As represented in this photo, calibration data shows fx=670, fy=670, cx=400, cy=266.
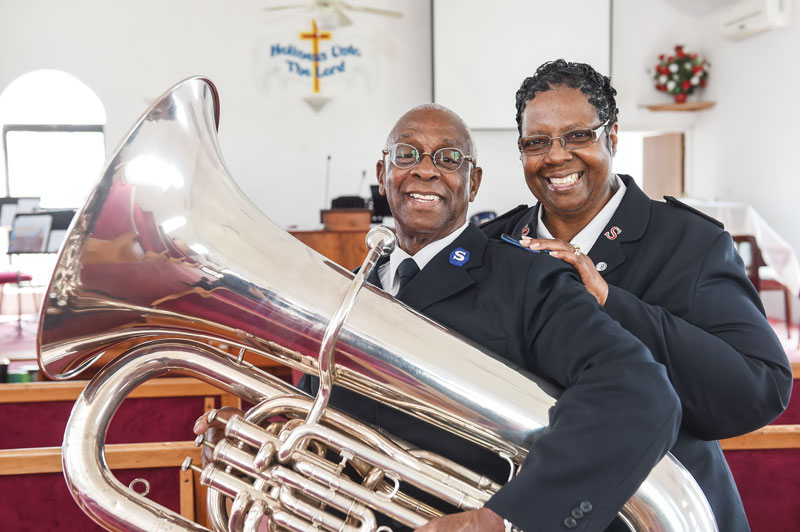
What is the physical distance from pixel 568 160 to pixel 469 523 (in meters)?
0.77

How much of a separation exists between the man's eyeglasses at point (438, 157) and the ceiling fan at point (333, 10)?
24.4ft

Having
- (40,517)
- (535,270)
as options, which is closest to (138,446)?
(40,517)

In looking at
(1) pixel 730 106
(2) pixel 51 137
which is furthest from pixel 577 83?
(2) pixel 51 137

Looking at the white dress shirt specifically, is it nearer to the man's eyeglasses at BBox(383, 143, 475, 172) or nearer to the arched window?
the man's eyeglasses at BBox(383, 143, 475, 172)

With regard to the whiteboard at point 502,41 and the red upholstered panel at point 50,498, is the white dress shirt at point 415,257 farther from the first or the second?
the whiteboard at point 502,41

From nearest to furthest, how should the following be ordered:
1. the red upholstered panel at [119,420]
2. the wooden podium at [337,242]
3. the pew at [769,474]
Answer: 1. the pew at [769,474]
2. the red upholstered panel at [119,420]
3. the wooden podium at [337,242]

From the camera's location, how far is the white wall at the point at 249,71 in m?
7.96

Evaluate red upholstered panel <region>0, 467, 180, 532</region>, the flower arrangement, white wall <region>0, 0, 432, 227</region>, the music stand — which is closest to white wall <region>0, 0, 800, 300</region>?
white wall <region>0, 0, 432, 227</region>

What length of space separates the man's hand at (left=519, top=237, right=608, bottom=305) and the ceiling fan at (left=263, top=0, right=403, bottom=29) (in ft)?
25.1

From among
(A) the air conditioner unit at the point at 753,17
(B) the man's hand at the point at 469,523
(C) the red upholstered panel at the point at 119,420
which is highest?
(A) the air conditioner unit at the point at 753,17

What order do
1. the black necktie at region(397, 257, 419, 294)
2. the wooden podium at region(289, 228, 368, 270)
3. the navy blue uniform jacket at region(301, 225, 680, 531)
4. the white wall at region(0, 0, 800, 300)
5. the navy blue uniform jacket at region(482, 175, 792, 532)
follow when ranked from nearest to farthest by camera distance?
the navy blue uniform jacket at region(301, 225, 680, 531) → the navy blue uniform jacket at region(482, 175, 792, 532) → the black necktie at region(397, 257, 419, 294) → the wooden podium at region(289, 228, 368, 270) → the white wall at region(0, 0, 800, 300)

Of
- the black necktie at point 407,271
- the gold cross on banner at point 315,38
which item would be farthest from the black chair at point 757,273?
the black necktie at point 407,271

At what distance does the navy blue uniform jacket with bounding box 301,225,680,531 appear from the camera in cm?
93

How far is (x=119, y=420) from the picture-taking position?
6.63 feet
